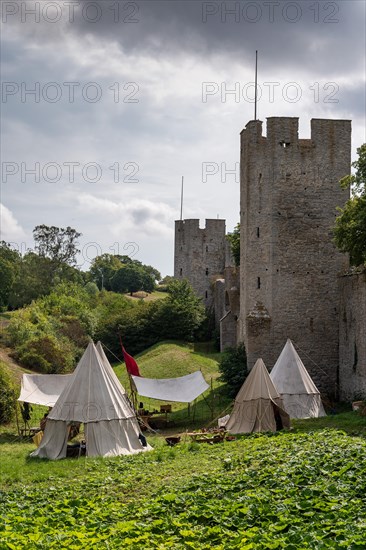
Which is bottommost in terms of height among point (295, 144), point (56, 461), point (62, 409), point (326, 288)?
point (56, 461)

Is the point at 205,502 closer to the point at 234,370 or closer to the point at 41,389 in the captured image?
the point at 41,389

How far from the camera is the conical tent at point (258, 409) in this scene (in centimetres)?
1953

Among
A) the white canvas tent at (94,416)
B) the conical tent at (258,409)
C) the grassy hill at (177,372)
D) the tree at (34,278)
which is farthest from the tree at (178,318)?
the white canvas tent at (94,416)

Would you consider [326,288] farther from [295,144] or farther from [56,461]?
[56,461]

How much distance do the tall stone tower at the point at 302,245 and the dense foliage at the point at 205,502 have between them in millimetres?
10745

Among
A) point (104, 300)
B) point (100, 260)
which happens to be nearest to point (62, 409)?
point (104, 300)

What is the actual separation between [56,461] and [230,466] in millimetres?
5342

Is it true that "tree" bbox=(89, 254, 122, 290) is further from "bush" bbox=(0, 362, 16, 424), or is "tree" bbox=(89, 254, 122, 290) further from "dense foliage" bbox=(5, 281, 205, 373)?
"bush" bbox=(0, 362, 16, 424)

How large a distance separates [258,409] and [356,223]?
280 inches

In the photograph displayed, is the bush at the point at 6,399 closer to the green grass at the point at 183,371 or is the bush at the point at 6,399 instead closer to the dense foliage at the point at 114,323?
the green grass at the point at 183,371

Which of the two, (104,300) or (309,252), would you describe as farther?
(104,300)

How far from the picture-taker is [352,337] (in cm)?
2459

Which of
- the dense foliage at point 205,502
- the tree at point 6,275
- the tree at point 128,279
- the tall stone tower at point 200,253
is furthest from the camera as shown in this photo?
the tree at point 128,279

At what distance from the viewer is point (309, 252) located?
26.5 meters
